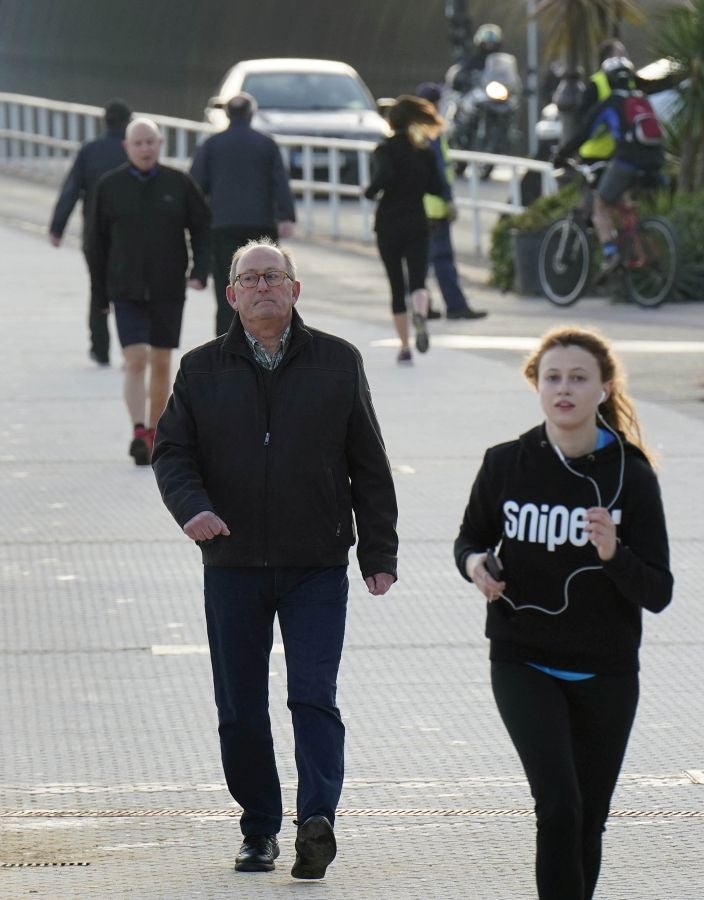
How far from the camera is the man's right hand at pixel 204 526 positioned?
4602mm

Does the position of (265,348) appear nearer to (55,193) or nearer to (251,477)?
(251,477)

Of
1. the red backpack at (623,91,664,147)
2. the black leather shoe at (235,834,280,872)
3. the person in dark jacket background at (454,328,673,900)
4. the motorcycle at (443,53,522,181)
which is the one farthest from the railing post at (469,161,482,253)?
the person in dark jacket background at (454,328,673,900)

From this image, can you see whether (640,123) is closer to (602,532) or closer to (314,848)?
(314,848)

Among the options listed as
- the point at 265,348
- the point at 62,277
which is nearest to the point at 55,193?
the point at 62,277

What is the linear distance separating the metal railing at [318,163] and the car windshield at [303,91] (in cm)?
88

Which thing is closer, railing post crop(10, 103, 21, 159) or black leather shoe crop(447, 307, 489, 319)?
black leather shoe crop(447, 307, 489, 319)

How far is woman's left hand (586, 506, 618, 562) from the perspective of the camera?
393 centimetres

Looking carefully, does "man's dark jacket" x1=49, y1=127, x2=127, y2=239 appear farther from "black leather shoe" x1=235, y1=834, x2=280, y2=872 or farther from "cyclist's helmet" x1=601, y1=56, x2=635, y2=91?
"black leather shoe" x1=235, y1=834, x2=280, y2=872

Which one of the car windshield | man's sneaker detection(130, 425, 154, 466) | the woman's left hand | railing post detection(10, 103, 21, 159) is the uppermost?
the woman's left hand

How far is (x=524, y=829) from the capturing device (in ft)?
16.7

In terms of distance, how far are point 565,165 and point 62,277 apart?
5.42 m

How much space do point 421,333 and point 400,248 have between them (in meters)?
0.68

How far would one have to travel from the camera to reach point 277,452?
4734mm

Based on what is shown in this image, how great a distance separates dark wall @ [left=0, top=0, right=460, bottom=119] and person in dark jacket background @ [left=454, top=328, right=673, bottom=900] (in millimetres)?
35426
